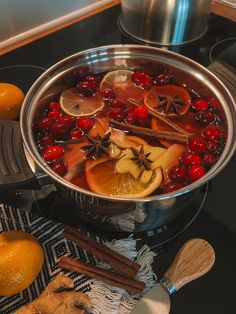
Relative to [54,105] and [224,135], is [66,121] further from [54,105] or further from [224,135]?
[224,135]

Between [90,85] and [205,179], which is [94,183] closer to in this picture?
[205,179]

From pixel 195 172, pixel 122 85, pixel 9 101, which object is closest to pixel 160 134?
pixel 195 172

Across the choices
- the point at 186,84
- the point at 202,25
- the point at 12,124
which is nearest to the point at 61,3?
the point at 202,25

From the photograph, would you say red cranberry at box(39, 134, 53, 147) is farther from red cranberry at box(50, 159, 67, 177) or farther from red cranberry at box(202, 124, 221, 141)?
red cranberry at box(202, 124, 221, 141)

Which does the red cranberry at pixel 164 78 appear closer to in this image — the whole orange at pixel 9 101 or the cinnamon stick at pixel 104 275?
the whole orange at pixel 9 101

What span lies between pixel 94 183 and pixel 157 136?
0.81 feet

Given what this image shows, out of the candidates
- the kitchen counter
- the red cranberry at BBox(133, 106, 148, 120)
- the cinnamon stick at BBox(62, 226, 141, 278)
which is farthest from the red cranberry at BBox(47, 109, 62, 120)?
the kitchen counter

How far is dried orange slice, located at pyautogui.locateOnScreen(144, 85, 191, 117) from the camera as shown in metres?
1.13

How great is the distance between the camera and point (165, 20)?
4.72 ft

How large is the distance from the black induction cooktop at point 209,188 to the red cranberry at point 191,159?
0.18 metres

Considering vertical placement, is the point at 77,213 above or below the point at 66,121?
below

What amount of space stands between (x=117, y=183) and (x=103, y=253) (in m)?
0.19

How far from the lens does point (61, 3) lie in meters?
1.62

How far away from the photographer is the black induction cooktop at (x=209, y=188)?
921 mm
